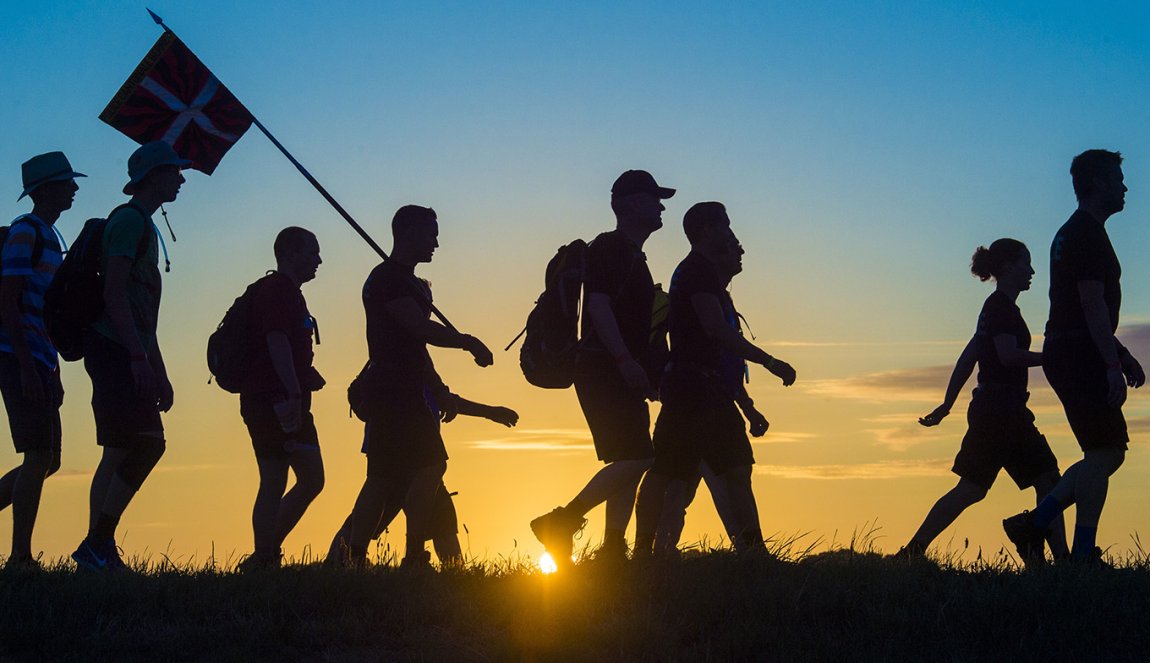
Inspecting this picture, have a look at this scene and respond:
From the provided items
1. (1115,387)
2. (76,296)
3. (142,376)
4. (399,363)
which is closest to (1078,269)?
(1115,387)

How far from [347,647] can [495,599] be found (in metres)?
0.85

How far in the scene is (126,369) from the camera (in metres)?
8.16

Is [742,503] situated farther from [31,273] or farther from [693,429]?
[31,273]

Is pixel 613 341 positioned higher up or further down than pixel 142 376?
higher up

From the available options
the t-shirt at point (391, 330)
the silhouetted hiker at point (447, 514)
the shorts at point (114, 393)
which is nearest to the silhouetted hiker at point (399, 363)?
the t-shirt at point (391, 330)

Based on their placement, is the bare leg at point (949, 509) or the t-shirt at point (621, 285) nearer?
the t-shirt at point (621, 285)

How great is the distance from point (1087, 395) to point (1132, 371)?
1.78 ft

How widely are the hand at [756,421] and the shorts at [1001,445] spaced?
1397mm

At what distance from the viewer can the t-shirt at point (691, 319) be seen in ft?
27.6

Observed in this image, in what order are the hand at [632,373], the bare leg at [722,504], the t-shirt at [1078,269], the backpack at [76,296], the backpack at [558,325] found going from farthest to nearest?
the bare leg at [722,504], the t-shirt at [1078,269], the backpack at [76,296], the backpack at [558,325], the hand at [632,373]

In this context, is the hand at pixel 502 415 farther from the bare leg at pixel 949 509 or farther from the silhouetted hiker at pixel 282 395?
the bare leg at pixel 949 509

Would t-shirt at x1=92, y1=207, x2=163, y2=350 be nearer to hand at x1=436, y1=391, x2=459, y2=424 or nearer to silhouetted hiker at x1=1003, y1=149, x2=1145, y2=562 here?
hand at x1=436, y1=391, x2=459, y2=424

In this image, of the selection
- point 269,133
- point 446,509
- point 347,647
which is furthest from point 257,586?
point 269,133

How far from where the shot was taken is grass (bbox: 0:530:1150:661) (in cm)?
646
